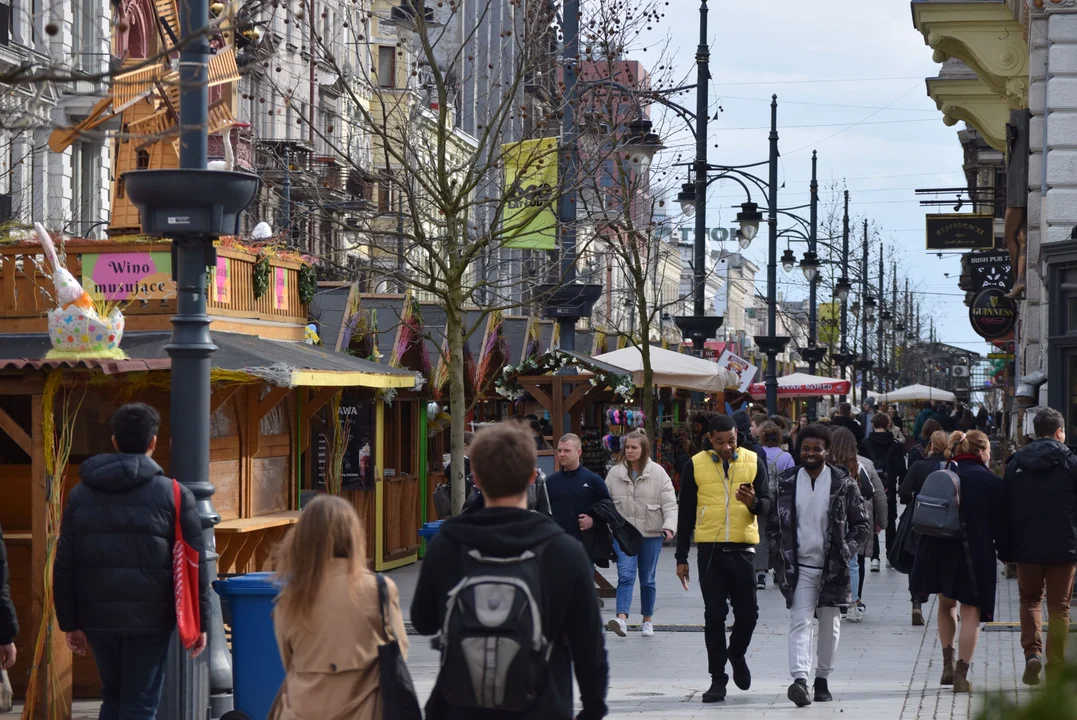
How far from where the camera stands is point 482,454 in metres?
4.97

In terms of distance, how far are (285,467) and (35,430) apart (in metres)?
4.42

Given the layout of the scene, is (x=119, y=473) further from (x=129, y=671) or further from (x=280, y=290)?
(x=280, y=290)

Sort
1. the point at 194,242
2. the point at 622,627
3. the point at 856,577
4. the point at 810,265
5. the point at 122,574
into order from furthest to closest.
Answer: the point at 810,265 → the point at 856,577 → the point at 622,627 → the point at 194,242 → the point at 122,574

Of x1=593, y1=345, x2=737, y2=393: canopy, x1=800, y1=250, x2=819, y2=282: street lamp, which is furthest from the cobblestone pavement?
x1=800, y1=250, x2=819, y2=282: street lamp

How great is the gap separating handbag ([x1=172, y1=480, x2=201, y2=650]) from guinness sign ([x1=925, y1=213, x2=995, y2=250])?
A: 93.3ft

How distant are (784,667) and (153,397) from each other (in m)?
4.84

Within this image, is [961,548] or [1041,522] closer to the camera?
[1041,522]

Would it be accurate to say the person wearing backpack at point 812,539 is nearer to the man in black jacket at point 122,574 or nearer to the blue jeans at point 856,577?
the man in black jacket at point 122,574

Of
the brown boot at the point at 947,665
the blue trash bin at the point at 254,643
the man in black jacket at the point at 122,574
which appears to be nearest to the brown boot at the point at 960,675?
the brown boot at the point at 947,665

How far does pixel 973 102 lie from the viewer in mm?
25312

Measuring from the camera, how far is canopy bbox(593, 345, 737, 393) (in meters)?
24.5

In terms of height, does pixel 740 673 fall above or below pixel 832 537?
below

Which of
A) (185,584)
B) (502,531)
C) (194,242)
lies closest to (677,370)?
(194,242)

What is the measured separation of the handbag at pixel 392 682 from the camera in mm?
5301
